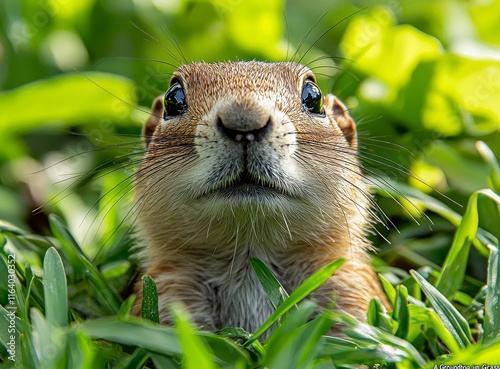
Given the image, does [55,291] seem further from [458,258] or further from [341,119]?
[341,119]

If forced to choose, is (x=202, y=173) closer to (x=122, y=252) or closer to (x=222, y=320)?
(x=222, y=320)

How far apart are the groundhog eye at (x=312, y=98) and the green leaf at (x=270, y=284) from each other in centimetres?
92

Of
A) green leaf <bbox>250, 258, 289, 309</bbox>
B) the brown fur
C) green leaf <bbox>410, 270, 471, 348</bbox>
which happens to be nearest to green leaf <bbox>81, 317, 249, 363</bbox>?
green leaf <bbox>250, 258, 289, 309</bbox>

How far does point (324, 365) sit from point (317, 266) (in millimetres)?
913

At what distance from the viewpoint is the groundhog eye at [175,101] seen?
12.4 ft

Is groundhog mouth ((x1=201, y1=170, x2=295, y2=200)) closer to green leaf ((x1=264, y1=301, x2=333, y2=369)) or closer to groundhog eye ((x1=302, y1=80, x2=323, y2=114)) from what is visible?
green leaf ((x1=264, y1=301, x2=333, y2=369))

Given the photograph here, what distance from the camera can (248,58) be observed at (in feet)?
20.3

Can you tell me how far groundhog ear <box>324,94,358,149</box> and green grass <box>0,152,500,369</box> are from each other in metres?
0.77

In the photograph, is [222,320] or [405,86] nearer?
[222,320]

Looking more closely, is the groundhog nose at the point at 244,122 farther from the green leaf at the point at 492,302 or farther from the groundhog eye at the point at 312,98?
the green leaf at the point at 492,302

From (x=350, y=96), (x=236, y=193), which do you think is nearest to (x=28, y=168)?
(x=350, y=96)

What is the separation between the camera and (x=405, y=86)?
224 inches

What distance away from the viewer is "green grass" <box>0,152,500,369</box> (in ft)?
8.36

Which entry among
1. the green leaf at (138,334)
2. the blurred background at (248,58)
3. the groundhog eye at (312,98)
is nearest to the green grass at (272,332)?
the green leaf at (138,334)
